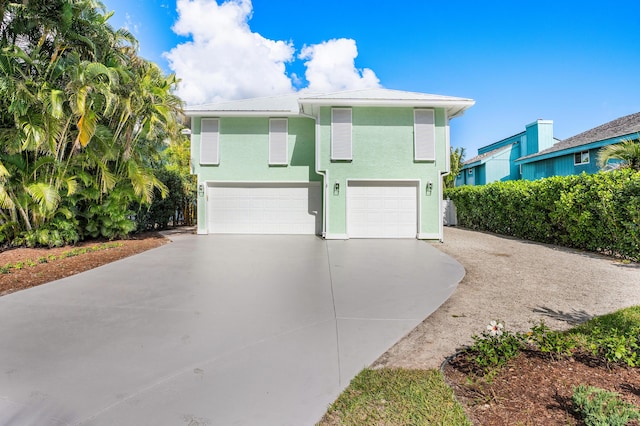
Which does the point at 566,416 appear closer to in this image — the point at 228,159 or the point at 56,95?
the point at 56,95

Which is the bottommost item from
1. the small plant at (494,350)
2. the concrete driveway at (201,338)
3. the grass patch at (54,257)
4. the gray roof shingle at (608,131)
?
the concrete driveway at (201,338)

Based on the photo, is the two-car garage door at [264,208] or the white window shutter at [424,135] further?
the two-car garage door at [264,208]

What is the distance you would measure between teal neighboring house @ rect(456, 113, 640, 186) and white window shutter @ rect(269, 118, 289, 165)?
13305 mm

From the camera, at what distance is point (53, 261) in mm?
6883

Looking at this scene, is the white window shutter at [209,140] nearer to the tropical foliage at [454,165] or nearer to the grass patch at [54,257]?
the grass patch at [54,257]

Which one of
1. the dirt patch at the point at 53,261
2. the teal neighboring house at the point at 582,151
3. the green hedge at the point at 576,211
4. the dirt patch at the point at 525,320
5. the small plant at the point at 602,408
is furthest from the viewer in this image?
the teal neighboring house at the point at 582,151

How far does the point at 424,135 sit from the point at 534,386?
978 centimetres

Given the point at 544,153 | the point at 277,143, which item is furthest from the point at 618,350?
the point at 544,153

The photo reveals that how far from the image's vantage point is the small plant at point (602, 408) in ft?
5.80

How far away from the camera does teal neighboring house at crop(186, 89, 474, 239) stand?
10812 millimetres

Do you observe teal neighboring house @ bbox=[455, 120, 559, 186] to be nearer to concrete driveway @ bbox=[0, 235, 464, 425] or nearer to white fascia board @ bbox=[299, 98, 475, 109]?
white fascia board @ bbox=[299, 98, 475, 109]

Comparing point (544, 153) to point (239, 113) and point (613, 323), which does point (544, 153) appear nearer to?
point (613, 323)

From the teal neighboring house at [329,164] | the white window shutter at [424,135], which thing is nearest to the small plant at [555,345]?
the teal neighboring house at [329,164]

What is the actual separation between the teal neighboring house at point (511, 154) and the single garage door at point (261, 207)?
1443 centimetres
